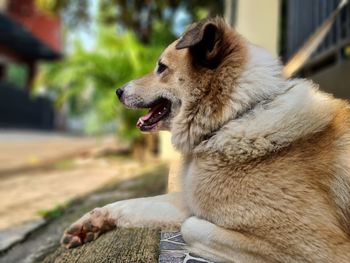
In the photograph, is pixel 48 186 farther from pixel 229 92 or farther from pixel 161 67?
pixel 229 92

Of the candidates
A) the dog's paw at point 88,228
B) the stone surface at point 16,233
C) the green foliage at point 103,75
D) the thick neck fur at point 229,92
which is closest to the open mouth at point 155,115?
the thick neck fur at point 229,92

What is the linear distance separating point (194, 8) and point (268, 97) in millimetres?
10133

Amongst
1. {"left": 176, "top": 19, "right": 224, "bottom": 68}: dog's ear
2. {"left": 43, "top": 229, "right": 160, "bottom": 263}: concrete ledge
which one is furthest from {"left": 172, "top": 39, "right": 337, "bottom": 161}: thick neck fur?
{"left": 43, "top": 229, "right": 160, "bottom": 263}: concrete ledge

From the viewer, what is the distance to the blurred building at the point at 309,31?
3.74 metres

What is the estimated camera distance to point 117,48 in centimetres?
917

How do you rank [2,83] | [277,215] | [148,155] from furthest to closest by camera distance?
1. [2,83]
2. [148,155]
3. [277,215]

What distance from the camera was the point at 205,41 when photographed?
223 cm

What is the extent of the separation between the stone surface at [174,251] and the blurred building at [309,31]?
1529 mm

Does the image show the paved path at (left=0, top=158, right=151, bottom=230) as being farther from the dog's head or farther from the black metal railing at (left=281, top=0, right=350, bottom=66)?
the black metal railing at (left=281, top=0, right=350, bottom=66)

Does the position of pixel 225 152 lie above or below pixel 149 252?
above

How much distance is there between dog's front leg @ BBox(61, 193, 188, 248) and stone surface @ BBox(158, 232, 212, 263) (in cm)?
11

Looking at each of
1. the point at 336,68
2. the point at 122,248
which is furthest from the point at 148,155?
the point at 122,248

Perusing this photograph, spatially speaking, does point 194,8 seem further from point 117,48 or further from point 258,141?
point 258,141

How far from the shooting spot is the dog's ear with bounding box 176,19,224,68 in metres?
2.15
